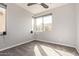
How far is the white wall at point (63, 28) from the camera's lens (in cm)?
231

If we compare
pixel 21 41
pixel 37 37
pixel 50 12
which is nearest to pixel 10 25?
pixel 21 41

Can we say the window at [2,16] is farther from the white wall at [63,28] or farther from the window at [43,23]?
the white wall at [63,28]

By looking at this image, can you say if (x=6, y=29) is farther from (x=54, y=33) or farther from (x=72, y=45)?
(x=72, y=45)

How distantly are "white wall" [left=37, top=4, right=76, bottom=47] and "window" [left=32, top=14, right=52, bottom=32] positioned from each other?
183 millimetres

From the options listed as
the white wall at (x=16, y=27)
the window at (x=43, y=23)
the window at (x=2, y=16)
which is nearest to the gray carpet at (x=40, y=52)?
the white wall at (x=16, y=27)

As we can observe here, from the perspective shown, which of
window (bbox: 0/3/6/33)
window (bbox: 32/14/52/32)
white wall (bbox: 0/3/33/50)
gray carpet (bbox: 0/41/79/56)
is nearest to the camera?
gray carpet (bbox: 0/41/79/56)

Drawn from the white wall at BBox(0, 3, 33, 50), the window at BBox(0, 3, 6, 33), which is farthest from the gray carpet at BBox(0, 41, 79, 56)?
the window at BBox(0, 3, 6, 33)

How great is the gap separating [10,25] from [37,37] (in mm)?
1301

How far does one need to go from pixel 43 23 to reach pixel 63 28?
879mm

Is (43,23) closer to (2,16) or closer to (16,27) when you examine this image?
(16,27)

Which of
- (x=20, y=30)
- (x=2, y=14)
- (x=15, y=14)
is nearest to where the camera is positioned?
(x=2, y=14)

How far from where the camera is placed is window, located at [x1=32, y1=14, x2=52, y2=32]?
2.76 meters

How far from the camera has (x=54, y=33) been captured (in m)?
2.80

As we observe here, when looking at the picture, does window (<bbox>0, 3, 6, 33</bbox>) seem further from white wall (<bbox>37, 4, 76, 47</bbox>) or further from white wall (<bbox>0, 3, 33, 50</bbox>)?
white wall (<bbox>37, 4, 76, 47</bbox>)
